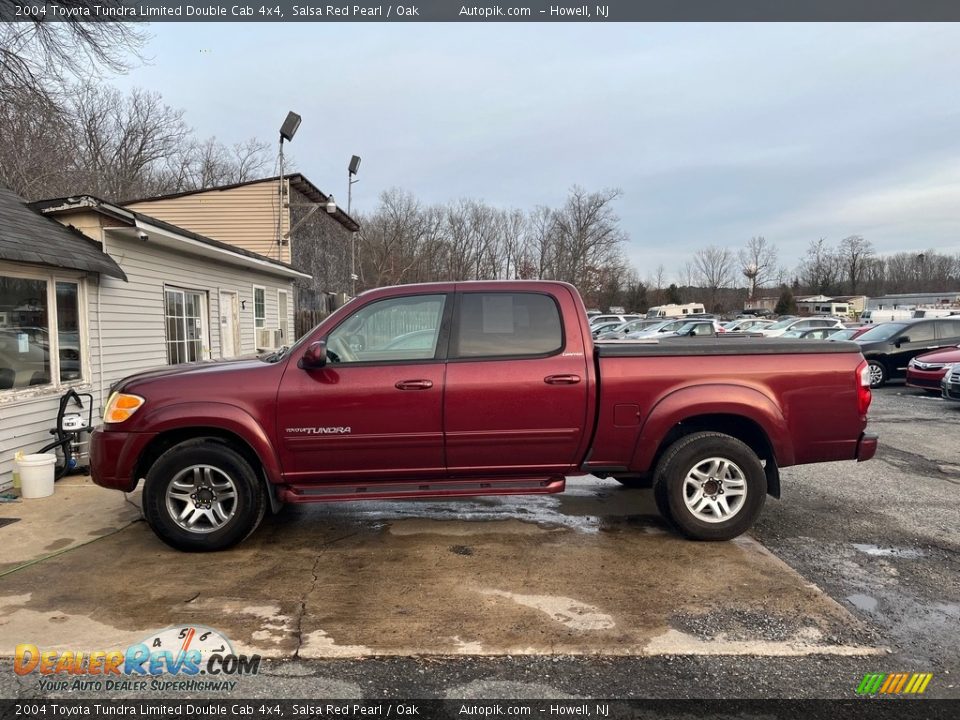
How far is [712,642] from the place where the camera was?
9.77 feet

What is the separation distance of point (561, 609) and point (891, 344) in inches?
549

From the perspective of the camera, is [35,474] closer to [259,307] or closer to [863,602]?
[863,602]

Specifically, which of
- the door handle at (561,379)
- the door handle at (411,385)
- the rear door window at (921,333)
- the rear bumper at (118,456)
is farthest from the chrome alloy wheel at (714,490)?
the rear door window at (921,333)

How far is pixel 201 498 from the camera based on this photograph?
164 inches

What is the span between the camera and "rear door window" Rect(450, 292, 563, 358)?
4285 mm

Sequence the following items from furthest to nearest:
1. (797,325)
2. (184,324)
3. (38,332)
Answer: (797,325) → (184,324) → (38,332)

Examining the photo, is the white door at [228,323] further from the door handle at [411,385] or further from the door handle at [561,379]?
the door handle at [561,379]

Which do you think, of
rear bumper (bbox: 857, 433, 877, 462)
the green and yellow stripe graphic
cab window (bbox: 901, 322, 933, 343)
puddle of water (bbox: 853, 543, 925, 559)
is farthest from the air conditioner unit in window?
cab window (bbox: 901, 322, 933, 343)

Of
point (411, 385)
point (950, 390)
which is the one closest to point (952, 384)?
point (950, 390)

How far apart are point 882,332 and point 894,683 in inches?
555

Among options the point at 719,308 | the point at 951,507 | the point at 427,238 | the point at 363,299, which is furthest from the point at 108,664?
the point at 719,308

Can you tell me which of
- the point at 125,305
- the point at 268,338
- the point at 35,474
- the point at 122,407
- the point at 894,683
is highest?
the point at 125,305

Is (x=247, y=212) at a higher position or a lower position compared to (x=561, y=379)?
higher

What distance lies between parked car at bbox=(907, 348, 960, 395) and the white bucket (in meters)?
14.1
